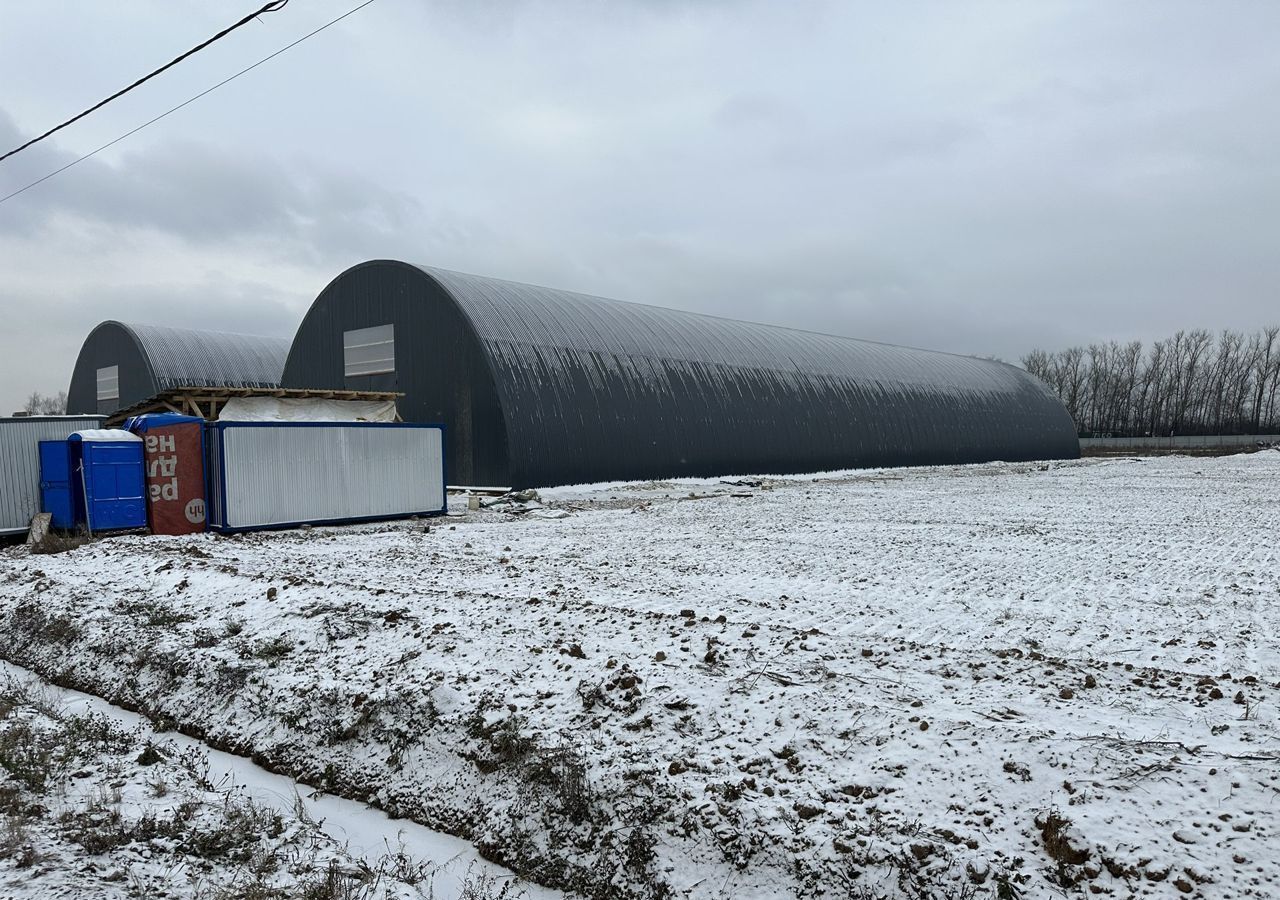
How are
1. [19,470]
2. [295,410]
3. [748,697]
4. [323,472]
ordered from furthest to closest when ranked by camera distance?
[295,410]
[323,472]
[19,470]
[748,697]

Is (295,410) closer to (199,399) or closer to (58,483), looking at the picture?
(199,399)

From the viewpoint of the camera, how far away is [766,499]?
81.0ft

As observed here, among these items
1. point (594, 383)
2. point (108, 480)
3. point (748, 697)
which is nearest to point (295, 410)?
point (108, 480)

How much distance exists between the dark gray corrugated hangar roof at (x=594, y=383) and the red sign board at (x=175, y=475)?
29.2 ft

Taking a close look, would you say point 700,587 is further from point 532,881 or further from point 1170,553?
point 1170,553

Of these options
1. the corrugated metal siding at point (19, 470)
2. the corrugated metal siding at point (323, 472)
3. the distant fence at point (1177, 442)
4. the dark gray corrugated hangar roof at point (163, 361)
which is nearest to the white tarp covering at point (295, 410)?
the corrugated metal siding at point (323, 472)

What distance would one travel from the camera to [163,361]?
43031mm

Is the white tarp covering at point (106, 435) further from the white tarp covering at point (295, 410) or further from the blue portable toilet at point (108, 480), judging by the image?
the white tarp covering at point (295, 410)

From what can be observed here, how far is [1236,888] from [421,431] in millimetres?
19212

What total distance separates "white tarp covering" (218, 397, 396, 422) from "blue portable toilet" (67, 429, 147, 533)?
239 cm

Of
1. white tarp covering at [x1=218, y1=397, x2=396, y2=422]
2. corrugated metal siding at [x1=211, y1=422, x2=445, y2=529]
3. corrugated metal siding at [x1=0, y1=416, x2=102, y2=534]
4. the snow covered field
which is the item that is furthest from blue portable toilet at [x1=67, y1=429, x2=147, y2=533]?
the snow covered field

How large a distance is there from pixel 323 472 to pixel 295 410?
295 cm

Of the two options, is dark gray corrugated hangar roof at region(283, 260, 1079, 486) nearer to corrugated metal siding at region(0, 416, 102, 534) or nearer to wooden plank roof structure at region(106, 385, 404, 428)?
wooden plank roof structure at region(106, 385, 404, 428)

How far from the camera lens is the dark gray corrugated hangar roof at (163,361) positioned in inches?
1684
